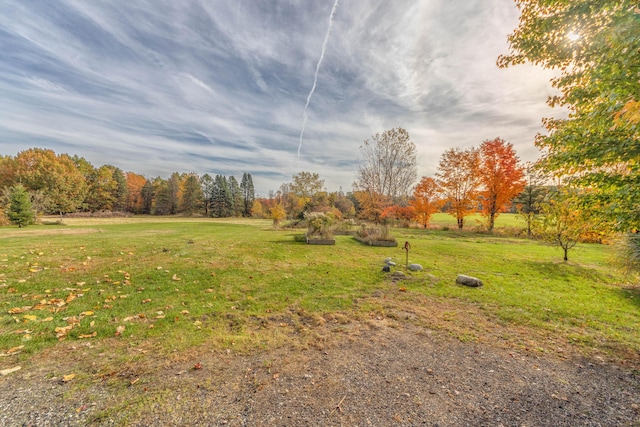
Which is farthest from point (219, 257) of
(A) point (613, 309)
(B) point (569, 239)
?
(B) point (569, 239)

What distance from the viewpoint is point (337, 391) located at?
8.84 ft

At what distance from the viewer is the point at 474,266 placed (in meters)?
8.81

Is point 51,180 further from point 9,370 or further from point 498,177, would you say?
point 498,177

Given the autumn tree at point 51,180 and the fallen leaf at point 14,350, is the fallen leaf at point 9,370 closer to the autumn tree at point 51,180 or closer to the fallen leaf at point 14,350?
the fallen leaf at point 14,350

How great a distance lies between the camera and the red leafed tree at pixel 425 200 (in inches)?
1011

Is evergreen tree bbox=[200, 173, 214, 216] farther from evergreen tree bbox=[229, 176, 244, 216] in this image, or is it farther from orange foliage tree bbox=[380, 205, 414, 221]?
orange foliage tree bbox=[380, 205, 414, 221]

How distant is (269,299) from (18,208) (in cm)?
2665

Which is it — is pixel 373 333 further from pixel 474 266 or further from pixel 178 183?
pixel 178 183

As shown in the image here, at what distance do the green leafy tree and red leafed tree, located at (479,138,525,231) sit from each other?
3890 centimetres

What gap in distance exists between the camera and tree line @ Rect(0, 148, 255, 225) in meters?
36.3

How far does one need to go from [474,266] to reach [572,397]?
676cm

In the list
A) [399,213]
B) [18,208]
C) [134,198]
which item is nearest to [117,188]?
[134,198]

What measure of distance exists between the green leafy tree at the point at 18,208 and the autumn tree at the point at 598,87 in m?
31.4

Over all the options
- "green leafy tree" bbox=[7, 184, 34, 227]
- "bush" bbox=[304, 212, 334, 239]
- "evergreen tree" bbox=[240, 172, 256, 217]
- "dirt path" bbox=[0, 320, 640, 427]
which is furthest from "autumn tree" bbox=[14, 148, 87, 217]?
"dirt path" bbox=[0, 320, 640, 427]
